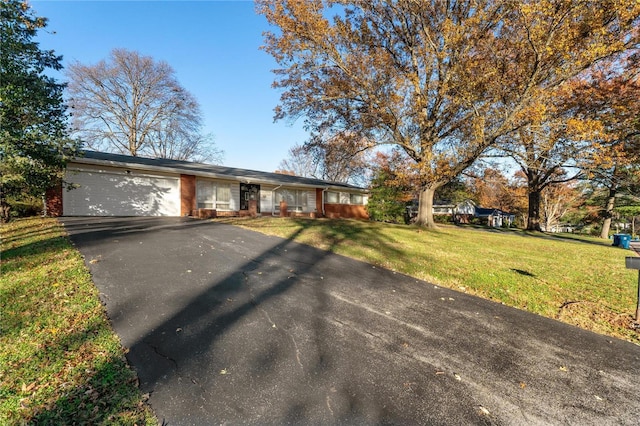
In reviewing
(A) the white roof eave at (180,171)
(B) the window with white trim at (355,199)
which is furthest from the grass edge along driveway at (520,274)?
(B) the window with white trim at (355,199)

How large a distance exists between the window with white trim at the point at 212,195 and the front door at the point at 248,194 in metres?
0.88

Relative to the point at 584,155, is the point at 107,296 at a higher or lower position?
lower

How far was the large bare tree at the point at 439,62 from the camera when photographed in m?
9.95

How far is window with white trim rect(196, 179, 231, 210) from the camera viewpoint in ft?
54.4

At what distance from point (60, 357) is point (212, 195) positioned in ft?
49.2

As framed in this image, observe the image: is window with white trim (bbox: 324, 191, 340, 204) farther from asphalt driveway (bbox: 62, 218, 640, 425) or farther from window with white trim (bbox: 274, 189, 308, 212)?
asphalt driveway (bbox: 62, 218, 640, 425)

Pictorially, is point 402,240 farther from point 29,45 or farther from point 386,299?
point 29,45

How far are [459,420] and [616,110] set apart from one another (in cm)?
1851

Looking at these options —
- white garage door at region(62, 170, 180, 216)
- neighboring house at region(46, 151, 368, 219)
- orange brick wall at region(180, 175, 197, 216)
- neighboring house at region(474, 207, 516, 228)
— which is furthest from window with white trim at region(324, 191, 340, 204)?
neighboring house at region(474, 207, 516, 228)

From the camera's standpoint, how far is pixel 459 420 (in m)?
2.45

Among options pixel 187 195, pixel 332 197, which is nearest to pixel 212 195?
pixel 187 195

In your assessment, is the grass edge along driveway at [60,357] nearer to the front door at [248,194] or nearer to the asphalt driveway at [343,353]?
the asphalt driveway at [343,353]

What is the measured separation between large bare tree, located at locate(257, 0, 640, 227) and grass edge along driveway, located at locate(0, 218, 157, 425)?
11878 mm

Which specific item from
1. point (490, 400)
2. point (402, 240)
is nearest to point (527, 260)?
point (402, 240)
